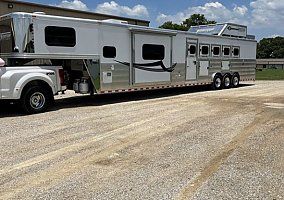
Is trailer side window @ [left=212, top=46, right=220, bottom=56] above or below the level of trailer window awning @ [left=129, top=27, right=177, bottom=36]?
below

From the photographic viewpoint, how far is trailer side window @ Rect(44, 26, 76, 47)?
9883mm

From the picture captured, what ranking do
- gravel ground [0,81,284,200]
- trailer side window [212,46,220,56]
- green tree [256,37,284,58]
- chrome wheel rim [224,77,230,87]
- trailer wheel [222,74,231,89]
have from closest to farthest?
gravel ground [0,81,284,200] → trailer side window [212,46,220,56] → trailer wheel [222,74,231,89] → chrome wheel rim [224,77,230,87] → green tree [256,37,284,58]

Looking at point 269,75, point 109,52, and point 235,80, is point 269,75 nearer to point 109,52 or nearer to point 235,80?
point 235,80

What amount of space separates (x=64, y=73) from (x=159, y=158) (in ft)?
20.4

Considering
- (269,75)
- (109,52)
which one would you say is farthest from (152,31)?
(269,75)

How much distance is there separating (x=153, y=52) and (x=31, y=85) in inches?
206

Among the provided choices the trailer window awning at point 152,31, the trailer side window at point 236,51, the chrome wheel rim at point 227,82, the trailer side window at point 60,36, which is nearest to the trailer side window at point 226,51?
the trailer side window at point 236,51

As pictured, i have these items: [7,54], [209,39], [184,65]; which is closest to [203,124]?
[7,54]

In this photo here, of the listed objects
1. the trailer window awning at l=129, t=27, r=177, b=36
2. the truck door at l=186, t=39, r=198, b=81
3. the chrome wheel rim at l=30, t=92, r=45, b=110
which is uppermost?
the trailer window awning at l=129, t=27, r=177, b=36

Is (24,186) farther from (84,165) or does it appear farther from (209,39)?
(209,39)

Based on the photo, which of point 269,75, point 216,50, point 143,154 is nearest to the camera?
point 143,154

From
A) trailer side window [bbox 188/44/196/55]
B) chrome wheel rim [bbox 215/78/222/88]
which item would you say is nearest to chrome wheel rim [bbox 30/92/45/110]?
trailer side window [bbox 188/44/196/55]

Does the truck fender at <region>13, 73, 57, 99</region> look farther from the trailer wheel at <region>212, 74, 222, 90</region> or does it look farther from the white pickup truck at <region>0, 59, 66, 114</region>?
the trailer wheel at <region>212, 74, 222, 90</region>

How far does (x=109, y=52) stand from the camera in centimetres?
1145
